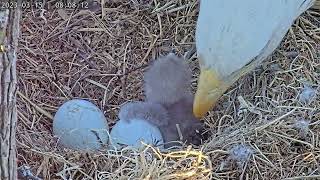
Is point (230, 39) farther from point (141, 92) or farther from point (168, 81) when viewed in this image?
point (141, 92)

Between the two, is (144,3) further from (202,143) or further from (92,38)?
(202,143)

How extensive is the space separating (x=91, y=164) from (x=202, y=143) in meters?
0.38

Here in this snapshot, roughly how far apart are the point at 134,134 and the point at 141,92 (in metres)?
0.37

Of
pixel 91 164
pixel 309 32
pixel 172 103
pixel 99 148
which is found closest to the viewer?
pixel 91 164

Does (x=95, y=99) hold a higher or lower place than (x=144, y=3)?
lower

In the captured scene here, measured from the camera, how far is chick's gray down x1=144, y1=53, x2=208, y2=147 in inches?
80.8

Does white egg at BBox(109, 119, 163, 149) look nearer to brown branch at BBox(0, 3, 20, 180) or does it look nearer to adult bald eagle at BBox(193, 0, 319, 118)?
adult bald eagle at BBox(193, 0, 319, 118)

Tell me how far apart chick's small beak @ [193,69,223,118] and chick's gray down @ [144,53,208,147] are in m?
0.08

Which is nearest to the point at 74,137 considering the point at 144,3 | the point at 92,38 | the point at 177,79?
the point at 177,79

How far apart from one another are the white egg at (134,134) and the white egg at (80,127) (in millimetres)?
36

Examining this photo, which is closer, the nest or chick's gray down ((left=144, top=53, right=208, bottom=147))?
the nest

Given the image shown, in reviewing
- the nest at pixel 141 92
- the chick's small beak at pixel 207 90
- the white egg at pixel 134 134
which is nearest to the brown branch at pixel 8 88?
the nest at pixel 141 92

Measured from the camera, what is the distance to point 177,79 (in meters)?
2.13

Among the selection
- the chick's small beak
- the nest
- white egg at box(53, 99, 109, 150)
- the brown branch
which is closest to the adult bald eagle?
the chick's small beak
